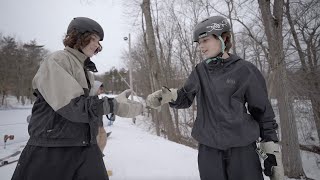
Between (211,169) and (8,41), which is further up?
(8,41)

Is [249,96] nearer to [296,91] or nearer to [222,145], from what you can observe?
[222,145]

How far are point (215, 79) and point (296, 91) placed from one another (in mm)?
9297

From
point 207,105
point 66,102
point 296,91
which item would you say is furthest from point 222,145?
point 296,91

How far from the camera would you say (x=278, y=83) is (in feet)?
23.6

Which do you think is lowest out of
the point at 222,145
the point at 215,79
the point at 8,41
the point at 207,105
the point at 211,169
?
the point at 211,169

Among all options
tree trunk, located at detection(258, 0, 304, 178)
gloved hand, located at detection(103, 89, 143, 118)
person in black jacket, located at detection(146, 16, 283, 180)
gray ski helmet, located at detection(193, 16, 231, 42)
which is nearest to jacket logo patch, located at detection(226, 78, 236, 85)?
person in black jacket, located at detection(146, 16, 283, 180)

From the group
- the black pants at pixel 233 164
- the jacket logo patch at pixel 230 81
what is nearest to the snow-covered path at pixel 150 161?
the black pants at pixel 233 164

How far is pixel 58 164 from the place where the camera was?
1.59m

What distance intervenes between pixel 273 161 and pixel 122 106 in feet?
4.58

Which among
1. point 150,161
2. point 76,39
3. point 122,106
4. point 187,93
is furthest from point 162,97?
point 150,161

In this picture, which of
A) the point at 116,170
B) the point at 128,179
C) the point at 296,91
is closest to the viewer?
the point at 128,179

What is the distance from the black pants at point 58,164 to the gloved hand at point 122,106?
14.2 inches

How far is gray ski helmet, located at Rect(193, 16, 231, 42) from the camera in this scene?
2158mm

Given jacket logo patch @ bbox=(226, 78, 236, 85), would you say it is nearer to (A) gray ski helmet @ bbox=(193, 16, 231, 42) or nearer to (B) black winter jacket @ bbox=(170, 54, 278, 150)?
(B) black winter jacket @ bbox=(170, 54, 278, 150)
